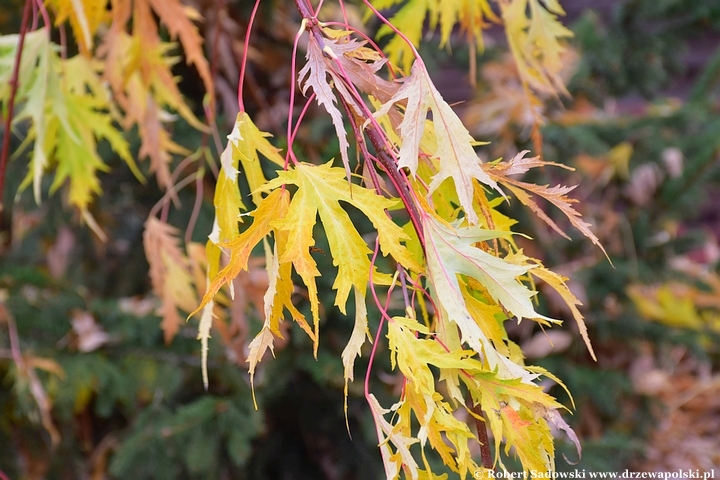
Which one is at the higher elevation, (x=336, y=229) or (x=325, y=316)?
(x=336, y=229)

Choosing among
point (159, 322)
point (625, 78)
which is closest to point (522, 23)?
point (159, 322)

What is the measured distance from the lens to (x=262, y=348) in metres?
0.40

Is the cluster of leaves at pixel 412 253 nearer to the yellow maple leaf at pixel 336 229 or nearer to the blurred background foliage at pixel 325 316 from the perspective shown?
the yellow maple leaf at pixel 336 229

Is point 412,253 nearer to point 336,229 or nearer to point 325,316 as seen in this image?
point 336,229

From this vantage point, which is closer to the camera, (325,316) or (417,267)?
(417,267)

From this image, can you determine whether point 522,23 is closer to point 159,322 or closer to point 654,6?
point 159,322

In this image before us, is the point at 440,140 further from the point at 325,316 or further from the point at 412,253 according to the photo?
the point at 325,316

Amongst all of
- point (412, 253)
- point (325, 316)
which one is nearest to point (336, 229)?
point (412, 253)

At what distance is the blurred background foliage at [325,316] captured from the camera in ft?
3.66

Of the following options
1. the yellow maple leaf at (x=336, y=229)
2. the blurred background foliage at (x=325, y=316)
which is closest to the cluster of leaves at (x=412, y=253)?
the yellow maple leaf at (x=336, y=229)

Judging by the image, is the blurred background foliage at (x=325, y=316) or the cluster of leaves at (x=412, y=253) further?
the blurred background foliage at (x=325, y=316)

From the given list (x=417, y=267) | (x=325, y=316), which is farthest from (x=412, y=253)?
(x=325, y=316)

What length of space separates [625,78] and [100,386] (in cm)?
140

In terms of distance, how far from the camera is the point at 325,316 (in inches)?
43.6
